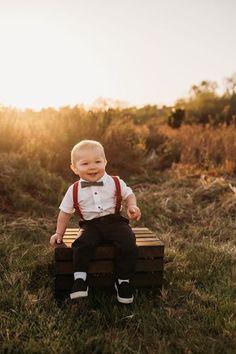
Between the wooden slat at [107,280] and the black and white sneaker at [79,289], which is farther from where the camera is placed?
the wooden slat at [107,280]

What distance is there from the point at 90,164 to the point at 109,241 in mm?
541

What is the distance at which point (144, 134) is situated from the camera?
36.0ft

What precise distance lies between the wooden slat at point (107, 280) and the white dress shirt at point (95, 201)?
0.42 metres

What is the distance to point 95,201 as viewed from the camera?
2980mm

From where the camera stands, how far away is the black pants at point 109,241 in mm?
2850

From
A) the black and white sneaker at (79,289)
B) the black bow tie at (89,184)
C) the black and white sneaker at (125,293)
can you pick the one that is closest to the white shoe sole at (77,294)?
the black and white sneaker at (79,289)

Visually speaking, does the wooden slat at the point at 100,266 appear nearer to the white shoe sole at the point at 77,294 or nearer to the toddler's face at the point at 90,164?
the white shoe sole at the point at 77,294

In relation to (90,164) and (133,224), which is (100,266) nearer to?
(90,164)

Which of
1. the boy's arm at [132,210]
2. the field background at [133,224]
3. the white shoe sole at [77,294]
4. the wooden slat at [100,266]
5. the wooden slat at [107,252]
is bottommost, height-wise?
the field background at [133,224]

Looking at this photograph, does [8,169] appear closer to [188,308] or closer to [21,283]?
[21,283]

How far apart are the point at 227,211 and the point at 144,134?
567 centimetres

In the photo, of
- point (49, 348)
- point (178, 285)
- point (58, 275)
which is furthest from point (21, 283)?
point (178, 285)

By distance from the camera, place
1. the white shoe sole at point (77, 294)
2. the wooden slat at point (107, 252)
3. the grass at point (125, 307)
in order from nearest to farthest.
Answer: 1. the grass at point (125, 307)
2. the white shoe sole at point (77, 294)
3. the wooden slat at point (107, 252)

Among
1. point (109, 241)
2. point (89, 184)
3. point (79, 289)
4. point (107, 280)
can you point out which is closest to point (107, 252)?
point (109, 241)
